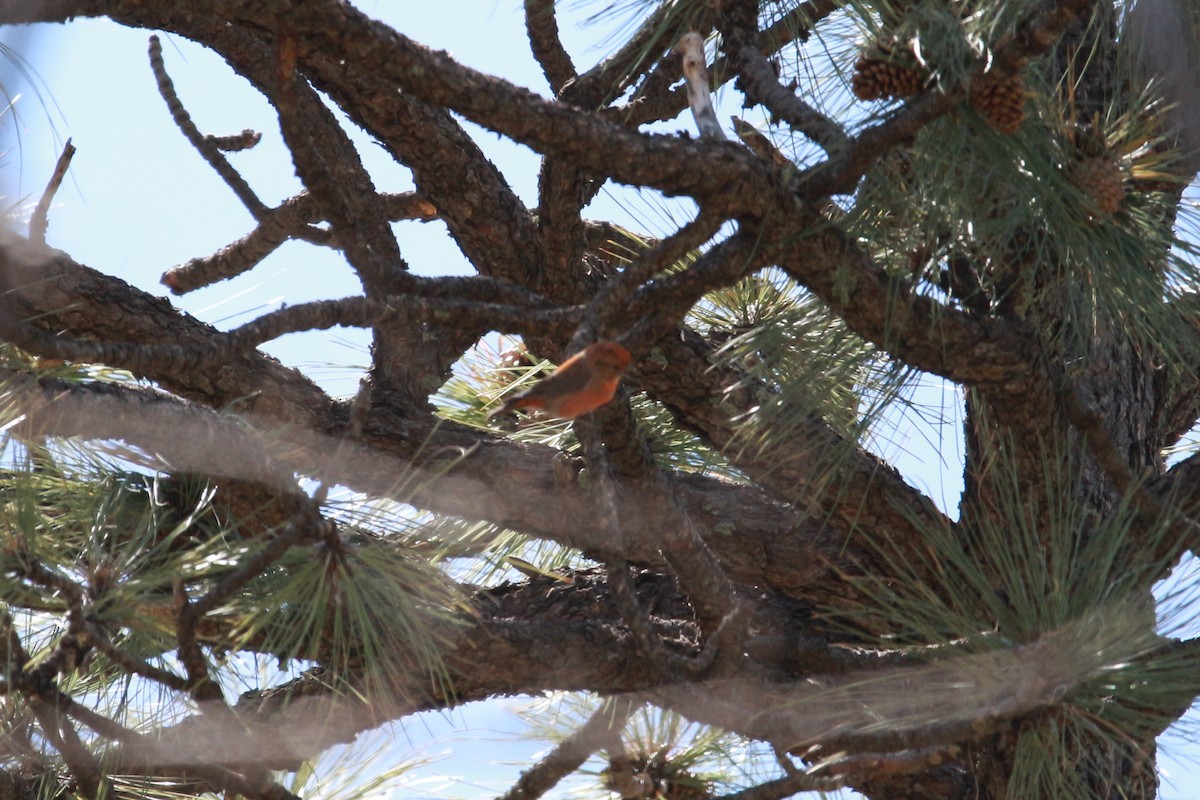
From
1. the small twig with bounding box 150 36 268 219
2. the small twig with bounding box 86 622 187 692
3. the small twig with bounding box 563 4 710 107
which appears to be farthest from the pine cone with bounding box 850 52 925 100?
the small twig with bounding box 86 622 187 692

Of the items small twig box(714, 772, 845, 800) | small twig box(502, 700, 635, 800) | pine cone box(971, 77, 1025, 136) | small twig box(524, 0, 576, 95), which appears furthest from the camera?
small twig box(524, 0, 576, 95)

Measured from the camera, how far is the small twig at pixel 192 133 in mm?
1104

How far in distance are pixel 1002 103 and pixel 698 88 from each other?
318 mm

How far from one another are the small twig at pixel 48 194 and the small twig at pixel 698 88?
24.6 inches

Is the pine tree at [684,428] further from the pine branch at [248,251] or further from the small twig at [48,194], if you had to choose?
the pine branch at [248,251]

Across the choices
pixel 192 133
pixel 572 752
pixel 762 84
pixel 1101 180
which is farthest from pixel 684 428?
pixel 192 133

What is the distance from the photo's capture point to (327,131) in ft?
5.56

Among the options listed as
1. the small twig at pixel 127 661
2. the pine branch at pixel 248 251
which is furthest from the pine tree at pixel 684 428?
the pine branch at pixel 248 251

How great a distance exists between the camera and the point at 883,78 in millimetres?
1059

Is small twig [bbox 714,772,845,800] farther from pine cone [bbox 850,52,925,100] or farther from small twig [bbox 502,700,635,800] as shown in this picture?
pine cone [bbox 850,52,925,100]

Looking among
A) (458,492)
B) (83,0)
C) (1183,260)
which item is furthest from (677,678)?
(83,0)

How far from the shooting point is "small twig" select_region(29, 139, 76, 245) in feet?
3.48

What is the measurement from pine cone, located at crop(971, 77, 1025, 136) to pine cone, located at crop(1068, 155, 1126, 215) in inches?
5.4

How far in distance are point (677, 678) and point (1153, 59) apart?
90 centimetres
